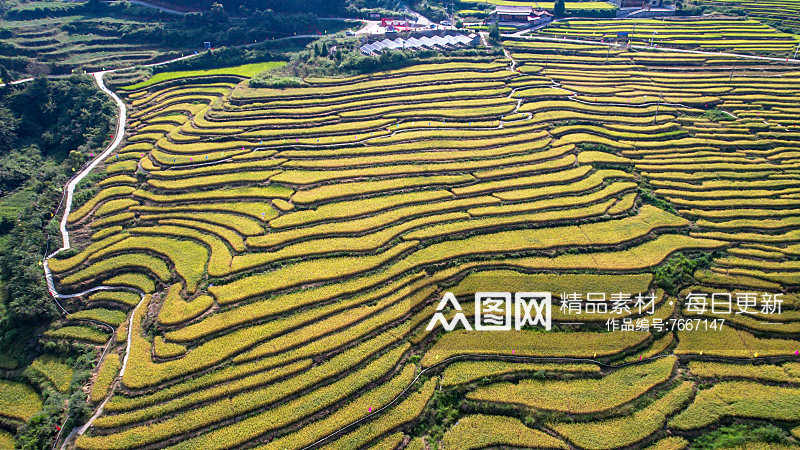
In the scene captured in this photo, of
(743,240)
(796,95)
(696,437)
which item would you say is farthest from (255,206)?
(796,95)

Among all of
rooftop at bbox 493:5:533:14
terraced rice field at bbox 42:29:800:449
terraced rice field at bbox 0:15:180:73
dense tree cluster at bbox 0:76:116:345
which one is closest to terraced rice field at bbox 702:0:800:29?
terraced rice field at bbox 42:29:800:449

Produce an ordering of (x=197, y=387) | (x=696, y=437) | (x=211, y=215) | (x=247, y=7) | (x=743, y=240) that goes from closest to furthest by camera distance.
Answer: (x=696, y=437)
(x=197, y=387)
(x=743, y=240)
(x=211, y=215)
(x=247, y=7)

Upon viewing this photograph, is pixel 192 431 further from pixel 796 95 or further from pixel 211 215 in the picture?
pixel 796 95

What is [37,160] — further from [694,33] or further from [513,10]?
[694,33]

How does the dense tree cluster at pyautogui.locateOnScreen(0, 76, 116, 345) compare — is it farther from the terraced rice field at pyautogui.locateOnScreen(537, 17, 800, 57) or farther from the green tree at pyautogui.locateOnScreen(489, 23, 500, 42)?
the terraced rice field at pyautogui.locateOnScreen(537, 17, 800, 57)

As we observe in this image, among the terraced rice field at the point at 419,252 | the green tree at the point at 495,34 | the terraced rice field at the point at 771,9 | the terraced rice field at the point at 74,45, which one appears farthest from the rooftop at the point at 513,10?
the terraced rice field at the point at 74,45

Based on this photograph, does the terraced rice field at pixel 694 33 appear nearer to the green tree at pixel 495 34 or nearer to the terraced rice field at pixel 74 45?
the green tree at pixel 495 34

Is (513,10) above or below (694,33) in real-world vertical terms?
above

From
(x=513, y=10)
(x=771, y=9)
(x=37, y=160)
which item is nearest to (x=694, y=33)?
(x=771, y=9)
